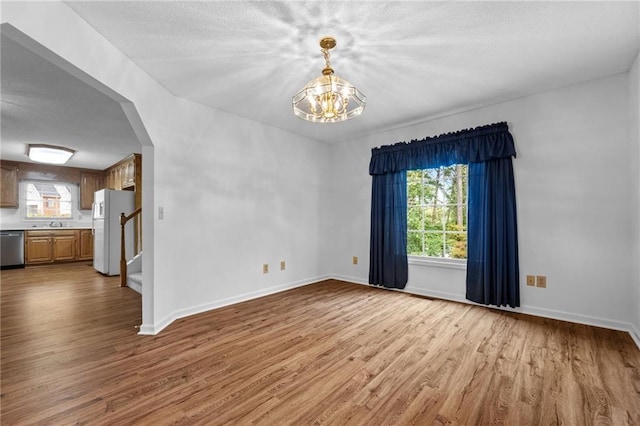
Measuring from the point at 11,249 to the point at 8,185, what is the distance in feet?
4.82

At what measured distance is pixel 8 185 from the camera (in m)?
6.29

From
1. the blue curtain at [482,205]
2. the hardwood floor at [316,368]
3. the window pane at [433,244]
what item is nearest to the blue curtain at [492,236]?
the blue curtain at [482,205]

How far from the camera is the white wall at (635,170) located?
2.38m

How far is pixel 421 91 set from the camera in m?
3.02

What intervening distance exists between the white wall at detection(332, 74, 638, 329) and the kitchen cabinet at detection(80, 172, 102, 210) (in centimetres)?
878

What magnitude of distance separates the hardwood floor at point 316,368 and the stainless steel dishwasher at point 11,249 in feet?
12.9

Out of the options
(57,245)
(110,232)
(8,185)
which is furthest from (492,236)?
(8,185)

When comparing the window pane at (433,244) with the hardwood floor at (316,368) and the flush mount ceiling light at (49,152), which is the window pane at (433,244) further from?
the flush mount ceiling light at (49,152)

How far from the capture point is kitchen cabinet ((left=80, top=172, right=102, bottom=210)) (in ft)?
23.8

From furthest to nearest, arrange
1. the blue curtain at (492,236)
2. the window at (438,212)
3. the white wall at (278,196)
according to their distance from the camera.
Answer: the window at (438,212) → the blue curtain at (492,236) → the white wall at (278,196)

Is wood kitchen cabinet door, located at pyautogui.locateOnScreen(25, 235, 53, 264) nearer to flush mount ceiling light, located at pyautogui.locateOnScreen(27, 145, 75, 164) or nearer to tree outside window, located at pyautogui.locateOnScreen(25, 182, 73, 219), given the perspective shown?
tree outside window, located at pyautogui.locateOnScreen(25, 182, 73, 219)

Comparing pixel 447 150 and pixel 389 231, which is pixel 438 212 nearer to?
pixel 389 231

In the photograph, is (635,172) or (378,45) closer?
(378,45)

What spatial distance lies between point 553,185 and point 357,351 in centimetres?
270
